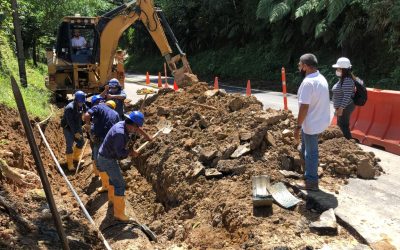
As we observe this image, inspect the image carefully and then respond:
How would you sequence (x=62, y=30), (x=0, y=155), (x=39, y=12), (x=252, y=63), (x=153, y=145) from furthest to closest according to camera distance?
(x=252, y=63) < (x=39, y=12) < (x=62, y=30) < (x=153, y=145) < (x=0, y=155)

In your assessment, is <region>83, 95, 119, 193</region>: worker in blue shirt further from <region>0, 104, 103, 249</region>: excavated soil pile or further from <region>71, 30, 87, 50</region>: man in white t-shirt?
<region>71, 30, 87, 50</region>: man in white t-shirt

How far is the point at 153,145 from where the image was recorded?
10.4 meters

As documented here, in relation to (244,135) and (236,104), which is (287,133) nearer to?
(244,135)

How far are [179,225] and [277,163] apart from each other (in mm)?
1814

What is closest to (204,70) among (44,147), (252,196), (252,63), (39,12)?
(252,63)

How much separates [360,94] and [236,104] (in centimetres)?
287

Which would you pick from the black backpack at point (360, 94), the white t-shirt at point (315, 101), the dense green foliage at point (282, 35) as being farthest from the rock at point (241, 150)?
the dense green foliage at point (282, 35)

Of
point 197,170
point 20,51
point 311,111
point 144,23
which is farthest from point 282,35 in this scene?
point 311,111

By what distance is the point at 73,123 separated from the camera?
10.6m

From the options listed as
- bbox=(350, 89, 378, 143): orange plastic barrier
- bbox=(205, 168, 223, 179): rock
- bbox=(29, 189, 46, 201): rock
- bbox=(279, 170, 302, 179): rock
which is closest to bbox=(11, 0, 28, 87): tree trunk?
bbox=(29, 189, 46, 201): rock

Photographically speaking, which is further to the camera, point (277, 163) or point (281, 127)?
point (281, 127)

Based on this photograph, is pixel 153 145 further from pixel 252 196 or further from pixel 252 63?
pixel 252 63

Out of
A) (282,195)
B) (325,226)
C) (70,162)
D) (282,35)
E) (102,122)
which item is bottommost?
(70,162)

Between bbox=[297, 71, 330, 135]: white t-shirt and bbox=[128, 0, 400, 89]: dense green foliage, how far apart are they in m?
11.5
